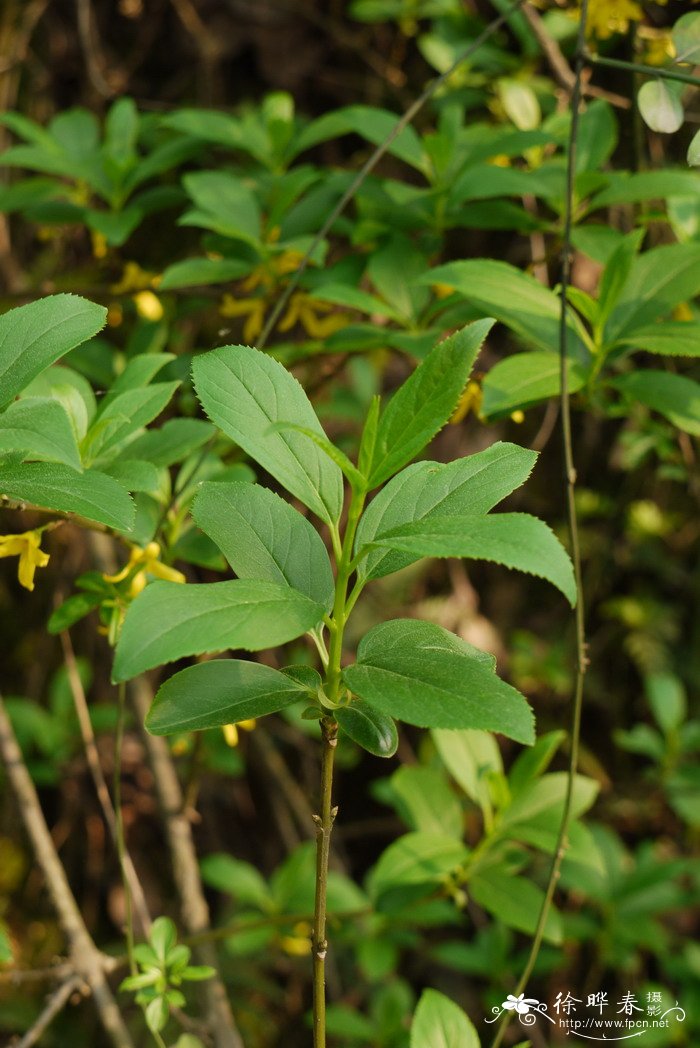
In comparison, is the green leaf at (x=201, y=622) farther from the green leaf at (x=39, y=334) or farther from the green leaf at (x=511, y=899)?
the green leaf at (x=511, y=899)

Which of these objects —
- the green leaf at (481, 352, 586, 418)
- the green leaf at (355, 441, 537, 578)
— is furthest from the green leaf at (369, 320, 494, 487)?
the green leaf at (481, 352, 586, 418)

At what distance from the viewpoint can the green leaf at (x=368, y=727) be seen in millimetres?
595

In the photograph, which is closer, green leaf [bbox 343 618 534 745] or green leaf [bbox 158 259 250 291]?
green leaf [bbox 343 618 534 745]

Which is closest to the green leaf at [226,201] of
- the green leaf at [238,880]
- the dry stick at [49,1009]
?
the dry stick at [49,1009]

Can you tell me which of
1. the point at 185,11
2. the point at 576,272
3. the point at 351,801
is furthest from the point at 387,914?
the point at 185,11

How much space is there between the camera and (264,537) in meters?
0.66

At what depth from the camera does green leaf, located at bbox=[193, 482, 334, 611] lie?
65 centimetres

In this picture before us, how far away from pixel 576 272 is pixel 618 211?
30cm

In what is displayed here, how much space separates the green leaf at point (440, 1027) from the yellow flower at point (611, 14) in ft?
4.18

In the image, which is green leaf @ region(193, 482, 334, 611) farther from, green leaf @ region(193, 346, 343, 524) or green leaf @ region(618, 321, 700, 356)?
green leaf @ region(618, 321, 700, 356)

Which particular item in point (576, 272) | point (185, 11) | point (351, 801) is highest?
point (185, 11)

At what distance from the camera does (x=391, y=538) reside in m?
0.55

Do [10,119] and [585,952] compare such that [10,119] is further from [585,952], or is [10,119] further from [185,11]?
[585,952]

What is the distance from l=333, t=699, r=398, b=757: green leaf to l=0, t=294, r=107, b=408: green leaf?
0.32 meters
